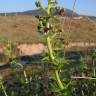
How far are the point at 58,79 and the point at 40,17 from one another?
0.48 meters

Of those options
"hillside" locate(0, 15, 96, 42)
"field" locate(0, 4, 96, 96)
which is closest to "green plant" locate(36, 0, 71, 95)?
"field" locate(0, 4, 96, 96)

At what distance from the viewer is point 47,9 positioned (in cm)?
Answer: 302

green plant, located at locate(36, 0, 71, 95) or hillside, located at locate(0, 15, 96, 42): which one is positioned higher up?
green plant, located at locate(36, 0, 71, 95)

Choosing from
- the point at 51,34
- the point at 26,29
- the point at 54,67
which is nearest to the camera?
the point at 51,34

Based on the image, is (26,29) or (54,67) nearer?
(54,67)

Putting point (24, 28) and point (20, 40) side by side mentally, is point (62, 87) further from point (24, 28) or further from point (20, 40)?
point (24, 28)

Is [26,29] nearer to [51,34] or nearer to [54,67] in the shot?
[54,67]

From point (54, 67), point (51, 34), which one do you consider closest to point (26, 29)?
point (54, 67)

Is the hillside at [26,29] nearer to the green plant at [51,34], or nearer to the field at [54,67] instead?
Answer: the field at [54,67]

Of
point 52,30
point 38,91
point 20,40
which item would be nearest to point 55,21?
point 52,30

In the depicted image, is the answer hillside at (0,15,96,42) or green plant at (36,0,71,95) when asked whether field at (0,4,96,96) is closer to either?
green plant at (36,0,71,95)

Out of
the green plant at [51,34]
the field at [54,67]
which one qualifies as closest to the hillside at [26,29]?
the field at [54,67]

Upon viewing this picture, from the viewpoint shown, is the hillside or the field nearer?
the field

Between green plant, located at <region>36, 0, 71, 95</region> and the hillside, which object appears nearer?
green plant, located at <region>36, 0, 71, 95</region>
